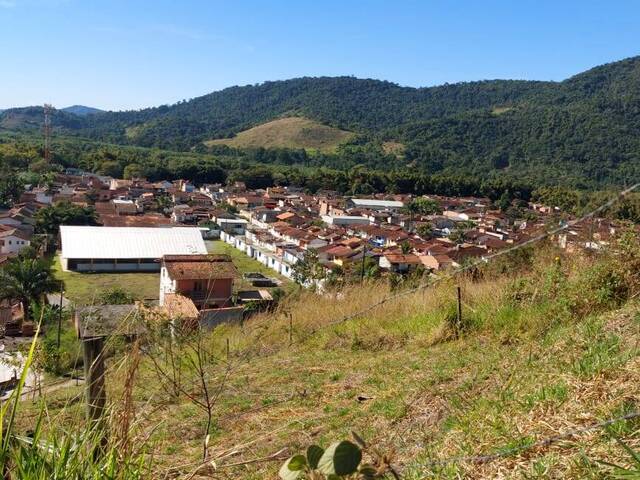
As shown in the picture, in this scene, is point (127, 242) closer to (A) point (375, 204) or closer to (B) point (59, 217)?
(B) point (59, 217)

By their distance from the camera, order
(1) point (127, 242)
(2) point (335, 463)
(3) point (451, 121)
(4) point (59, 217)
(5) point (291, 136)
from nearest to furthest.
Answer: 1. (2) point (335, 463)
2. (1) point (127, 242)
3. (4) point (59, 217)
4. (5) point (291, 136)
5. (3) point (451, 121)

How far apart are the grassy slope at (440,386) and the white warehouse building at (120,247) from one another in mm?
19989

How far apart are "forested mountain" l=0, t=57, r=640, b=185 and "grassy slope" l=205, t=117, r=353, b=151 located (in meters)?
3.84

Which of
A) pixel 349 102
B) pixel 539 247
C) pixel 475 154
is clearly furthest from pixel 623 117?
pixel 539 247

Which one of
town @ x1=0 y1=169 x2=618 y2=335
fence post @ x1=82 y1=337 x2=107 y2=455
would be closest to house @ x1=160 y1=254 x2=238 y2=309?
town @ x1=0 y1=169 x2=618 y2=335

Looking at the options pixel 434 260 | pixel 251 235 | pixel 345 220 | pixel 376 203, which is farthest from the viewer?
pixel 376 203

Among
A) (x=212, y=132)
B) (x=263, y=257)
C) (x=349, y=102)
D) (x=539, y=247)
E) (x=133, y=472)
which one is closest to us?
(x=133, y=472)

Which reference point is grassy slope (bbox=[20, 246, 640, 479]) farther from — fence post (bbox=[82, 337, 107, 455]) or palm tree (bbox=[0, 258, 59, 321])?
palm tree (bbox=[0, 258, 59, 321])

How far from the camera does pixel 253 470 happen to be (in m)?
2.44

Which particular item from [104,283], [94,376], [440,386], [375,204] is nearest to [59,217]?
[104,283]

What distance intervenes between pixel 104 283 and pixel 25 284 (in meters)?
6.29

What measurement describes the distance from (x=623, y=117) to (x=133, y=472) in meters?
99.4

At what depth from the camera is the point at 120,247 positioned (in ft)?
84.1

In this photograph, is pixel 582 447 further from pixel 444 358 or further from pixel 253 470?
pixel 444 358
